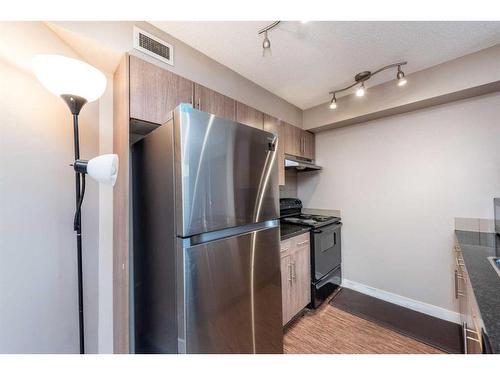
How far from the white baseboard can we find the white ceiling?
2.35m

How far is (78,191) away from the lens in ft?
3.31

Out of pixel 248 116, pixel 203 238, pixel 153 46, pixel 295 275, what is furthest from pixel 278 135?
pixel 203 238

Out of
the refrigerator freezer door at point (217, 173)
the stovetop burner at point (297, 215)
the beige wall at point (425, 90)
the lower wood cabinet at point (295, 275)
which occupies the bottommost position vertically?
the lower wood cabinet at point (295, 275)

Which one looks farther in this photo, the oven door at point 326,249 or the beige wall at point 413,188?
the oven door at point 326,249

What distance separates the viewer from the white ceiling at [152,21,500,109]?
1317 mm

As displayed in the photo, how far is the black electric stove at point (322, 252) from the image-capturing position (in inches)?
83.0

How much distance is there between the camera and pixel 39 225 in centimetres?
102

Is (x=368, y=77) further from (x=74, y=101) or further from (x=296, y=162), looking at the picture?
(x=74, y=101)

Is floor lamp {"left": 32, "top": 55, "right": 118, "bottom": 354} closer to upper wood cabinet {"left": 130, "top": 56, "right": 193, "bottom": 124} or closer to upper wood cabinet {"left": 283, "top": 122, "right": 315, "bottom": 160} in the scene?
upper wood cabinet {"left": 130, "top": 56, "right": 193, "bottom": 124}

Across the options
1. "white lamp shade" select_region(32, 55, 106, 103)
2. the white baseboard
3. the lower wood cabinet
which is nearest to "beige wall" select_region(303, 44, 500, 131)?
the lower wood cabinet

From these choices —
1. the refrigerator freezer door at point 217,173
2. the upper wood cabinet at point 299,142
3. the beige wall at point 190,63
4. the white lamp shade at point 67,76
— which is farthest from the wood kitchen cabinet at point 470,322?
the beige wall at point 190,63

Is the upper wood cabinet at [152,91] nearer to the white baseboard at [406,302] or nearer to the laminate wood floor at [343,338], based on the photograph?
the laminate wood floor at [343,338]

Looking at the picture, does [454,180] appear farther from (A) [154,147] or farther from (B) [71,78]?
(B) [71,78]
